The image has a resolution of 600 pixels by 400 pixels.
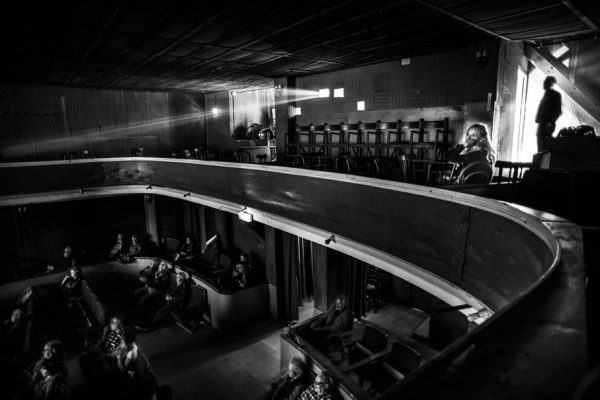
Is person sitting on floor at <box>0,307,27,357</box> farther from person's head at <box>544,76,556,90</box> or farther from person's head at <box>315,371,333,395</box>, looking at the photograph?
person's head at <box>544,76,556,90</box>

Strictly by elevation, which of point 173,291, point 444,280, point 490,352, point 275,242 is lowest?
point 173,291

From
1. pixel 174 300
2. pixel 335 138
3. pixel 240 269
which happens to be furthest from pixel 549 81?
pixel 174 300

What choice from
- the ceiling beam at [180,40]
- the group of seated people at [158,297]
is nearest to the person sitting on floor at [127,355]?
the group of seated people at [158,297]

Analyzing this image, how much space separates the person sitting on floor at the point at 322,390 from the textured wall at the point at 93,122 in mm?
14781

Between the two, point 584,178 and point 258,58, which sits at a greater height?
point 258,58

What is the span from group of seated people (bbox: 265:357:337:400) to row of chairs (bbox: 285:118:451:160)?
5.56 m

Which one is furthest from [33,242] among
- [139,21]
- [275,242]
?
[139,21]

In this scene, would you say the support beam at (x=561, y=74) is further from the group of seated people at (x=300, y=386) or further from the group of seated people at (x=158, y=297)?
the group of seated people at (x=158, y=297)

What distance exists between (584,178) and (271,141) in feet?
45.6

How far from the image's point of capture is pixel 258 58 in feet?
32.5

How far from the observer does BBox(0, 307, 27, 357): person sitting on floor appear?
759 centimetres

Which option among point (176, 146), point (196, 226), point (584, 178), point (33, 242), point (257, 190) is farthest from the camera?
point (176, 146)

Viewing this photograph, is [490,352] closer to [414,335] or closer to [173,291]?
[414,335]

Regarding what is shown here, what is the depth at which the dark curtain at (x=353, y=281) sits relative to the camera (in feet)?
31.2
